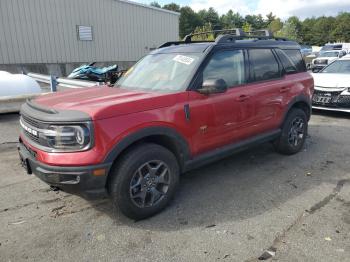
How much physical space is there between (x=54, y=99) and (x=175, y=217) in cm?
186

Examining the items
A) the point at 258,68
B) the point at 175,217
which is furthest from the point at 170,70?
the point at 175,217

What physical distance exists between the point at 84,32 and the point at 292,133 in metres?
13.8

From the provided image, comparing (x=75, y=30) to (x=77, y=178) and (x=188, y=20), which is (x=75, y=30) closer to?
(x=77, y=178)

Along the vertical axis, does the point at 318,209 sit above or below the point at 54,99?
below

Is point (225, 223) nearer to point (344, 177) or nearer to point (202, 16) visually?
point (344, 177)

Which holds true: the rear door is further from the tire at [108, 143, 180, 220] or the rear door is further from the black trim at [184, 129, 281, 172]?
the tire at [108, 143, 180, 220]

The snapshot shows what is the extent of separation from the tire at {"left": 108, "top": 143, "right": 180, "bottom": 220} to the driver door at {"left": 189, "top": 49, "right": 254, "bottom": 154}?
467 millimetres

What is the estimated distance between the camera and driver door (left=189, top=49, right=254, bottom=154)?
3611 millimetres

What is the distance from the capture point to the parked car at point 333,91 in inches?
300

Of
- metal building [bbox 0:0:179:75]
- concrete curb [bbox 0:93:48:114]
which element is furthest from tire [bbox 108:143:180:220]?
metal building [bbox 0:0:179:75]

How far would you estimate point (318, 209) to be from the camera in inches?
139

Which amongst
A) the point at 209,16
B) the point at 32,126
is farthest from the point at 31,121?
the point at 209,16

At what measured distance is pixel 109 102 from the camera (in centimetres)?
311

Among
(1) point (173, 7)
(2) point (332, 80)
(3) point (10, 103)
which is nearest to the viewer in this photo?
(3) point (10, 103)
